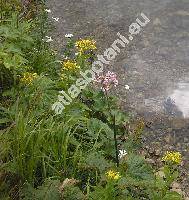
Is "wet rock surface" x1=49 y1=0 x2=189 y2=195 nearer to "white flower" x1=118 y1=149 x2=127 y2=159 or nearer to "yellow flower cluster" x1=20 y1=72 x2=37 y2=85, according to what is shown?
"white flower" x1=118 y1=149 x2=127 y2=159

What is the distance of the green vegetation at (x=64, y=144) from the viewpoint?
3441 millimetres

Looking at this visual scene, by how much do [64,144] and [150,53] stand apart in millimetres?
2278

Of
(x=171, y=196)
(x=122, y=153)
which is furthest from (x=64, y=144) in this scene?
(x=171, y=196)

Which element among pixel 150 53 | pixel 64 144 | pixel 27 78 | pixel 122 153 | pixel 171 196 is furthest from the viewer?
pixel 150 53

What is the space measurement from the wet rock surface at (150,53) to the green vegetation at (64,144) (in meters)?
0.39

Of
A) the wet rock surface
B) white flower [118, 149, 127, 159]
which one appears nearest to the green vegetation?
white flower [118, 149, 127, 159]

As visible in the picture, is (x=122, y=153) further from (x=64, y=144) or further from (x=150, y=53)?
(x=150, y=53)

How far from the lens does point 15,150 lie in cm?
375

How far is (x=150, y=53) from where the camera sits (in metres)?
5.71

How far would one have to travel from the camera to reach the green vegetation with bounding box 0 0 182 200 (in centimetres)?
344

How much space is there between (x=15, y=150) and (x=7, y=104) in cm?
68

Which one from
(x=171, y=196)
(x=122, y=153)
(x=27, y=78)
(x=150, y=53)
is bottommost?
(x=122, y=153)

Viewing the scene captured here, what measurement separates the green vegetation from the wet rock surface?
0.39m

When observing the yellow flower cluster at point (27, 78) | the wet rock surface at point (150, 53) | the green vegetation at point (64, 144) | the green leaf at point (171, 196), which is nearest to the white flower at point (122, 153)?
the green vegetation at point (64, 144)
